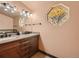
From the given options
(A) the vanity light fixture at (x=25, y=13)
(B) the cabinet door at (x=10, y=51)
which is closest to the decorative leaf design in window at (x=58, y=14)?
(A) the vanity light fixture at (x=25, y=13)

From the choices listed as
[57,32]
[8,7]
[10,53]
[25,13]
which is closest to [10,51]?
[10,53]

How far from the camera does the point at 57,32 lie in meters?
3.88

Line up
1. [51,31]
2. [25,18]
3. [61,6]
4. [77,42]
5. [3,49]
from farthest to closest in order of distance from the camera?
[25,18] → [51,31] → [61,6] → [77,42] → [3,49]

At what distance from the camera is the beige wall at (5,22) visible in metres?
3.19

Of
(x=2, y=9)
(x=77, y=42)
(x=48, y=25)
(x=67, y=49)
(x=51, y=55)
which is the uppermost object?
(x=2, y=9)

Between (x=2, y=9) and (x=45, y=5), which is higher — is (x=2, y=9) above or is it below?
below

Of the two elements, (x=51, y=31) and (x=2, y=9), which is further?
(x=51, y=31)

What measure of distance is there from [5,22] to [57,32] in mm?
1737

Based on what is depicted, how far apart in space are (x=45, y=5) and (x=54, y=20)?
0.76 m

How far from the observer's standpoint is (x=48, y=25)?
14.0ft

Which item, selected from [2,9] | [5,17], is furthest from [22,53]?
[2,9]

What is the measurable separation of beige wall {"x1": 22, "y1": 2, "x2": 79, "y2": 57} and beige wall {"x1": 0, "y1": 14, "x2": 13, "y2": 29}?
1.39m

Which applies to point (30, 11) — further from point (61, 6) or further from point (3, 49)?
point (3, 49)

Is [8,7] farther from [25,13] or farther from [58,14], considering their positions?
[58,14]
